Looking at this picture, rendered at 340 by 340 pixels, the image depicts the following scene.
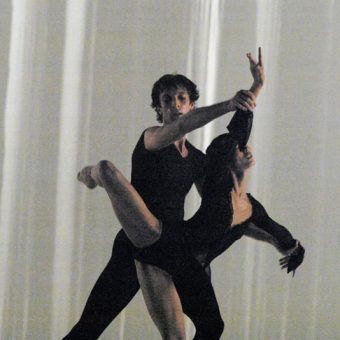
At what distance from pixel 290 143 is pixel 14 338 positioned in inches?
35.0

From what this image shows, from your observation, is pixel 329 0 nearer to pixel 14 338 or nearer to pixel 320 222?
pixel 320 222

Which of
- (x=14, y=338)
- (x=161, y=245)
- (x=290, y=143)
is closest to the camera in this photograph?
(x=161, y=245)

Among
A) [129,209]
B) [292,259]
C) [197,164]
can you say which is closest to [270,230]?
[292,259]

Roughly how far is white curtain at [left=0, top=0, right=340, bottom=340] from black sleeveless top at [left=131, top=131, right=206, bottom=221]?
56 mm

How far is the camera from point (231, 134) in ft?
6.34

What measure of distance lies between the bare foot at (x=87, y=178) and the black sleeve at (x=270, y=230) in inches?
16.1

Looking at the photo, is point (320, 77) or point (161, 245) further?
point (320, 77)

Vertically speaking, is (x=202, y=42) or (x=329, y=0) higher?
(x=329, y=0)

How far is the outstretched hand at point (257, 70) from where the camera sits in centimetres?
193

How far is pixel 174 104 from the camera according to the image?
188 centimetres

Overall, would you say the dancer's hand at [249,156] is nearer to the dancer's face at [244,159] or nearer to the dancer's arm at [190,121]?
the dancer's face at [244,159]

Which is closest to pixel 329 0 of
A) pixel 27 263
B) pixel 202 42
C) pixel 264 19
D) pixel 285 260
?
pixel 264 19

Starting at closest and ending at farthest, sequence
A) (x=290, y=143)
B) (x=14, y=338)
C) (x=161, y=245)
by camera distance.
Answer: (x=161, y=245) → (x=14, y=338) → (x=290, y=143)

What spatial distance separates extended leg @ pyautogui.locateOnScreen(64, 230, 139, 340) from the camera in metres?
1.89
